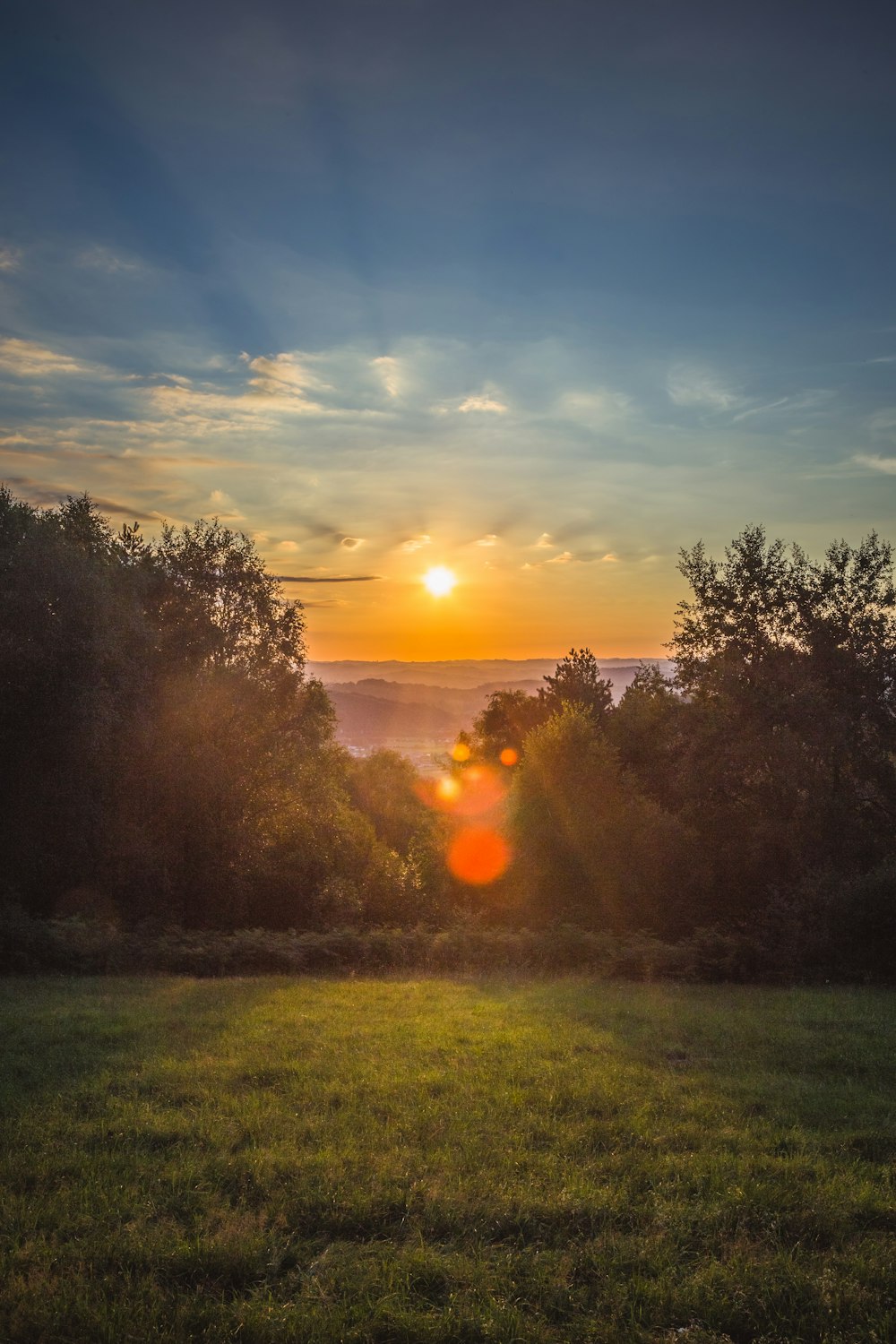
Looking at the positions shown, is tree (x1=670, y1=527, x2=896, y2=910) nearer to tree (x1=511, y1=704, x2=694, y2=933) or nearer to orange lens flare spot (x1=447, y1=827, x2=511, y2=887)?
tree (x1=511, y1=704, x2=694, y2=933)

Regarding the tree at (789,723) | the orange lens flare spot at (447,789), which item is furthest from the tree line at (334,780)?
the orange lens flare spot at (447,789)

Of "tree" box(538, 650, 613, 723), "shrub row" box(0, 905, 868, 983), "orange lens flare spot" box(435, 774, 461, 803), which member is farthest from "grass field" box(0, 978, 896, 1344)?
"orange lens flare spot" box(435, 774, 461, 803)

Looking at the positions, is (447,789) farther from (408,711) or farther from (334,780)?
(408,711)

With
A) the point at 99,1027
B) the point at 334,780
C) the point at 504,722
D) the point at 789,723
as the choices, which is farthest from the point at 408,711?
the point at 99,1027

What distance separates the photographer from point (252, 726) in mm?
30531

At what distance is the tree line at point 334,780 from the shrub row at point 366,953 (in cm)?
248

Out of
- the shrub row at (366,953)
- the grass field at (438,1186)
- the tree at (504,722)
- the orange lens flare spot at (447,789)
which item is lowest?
the orange lens flare spot at (447,789)

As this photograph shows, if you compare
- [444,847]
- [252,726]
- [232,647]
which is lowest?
[444,847]

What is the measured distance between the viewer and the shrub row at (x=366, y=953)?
54.9 ft

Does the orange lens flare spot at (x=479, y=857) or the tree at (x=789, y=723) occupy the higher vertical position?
the tree at (x=789, y=723)

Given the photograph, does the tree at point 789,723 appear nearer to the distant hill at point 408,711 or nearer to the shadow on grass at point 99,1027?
the shadow on grass at point 99,1027

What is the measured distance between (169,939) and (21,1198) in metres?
13.5

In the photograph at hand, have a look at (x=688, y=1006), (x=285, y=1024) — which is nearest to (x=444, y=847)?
(x=688, y=1006)

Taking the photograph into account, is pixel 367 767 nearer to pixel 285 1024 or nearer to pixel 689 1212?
pixel 285 1024
